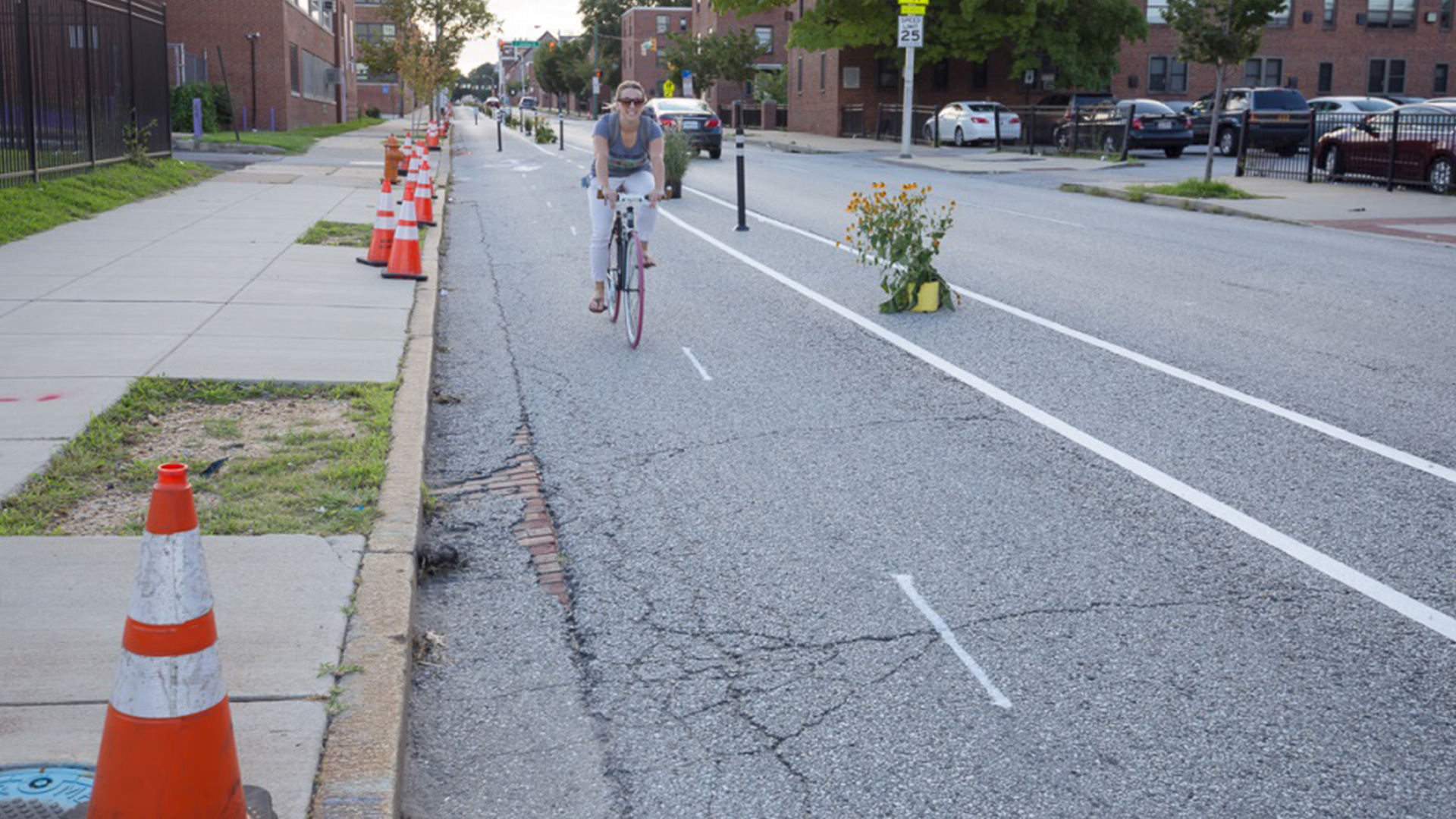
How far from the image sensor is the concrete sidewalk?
3762 millimetres

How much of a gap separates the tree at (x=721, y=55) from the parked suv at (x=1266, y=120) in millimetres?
41506

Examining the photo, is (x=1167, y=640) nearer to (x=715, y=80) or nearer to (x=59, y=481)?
(x=59, y=481)

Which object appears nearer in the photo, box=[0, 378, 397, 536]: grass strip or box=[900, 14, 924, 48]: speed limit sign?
box=[0, 378, 397, 536]: grass strip

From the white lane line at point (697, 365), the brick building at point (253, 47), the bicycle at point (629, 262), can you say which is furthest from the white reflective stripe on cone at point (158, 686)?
the brick building at point (253, 47)

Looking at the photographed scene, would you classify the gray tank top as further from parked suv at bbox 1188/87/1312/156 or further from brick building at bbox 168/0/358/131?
brick building at bbox 168/0/358/131

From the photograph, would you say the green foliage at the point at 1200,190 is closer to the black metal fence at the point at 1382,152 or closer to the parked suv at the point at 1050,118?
the black metal fence at the point at 1382,152

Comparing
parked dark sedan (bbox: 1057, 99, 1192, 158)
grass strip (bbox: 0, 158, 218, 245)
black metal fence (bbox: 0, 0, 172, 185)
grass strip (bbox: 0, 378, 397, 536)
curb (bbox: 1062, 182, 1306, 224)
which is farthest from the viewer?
parked dark sedan (bbox: 1057, 99, 1192, 158)

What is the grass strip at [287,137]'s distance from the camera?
35.4 m

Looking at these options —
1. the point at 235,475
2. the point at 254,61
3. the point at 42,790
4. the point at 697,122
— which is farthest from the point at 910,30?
the point at 42,790

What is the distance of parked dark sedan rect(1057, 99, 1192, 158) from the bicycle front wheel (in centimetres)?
3073

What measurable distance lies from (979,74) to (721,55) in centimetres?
2285

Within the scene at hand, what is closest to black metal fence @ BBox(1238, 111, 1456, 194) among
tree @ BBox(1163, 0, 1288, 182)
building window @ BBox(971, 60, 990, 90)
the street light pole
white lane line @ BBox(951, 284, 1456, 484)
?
tree @ BBox(1163, 0, 1288, 182)

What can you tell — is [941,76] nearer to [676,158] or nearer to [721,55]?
[721,55]

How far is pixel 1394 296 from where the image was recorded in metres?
12.5
